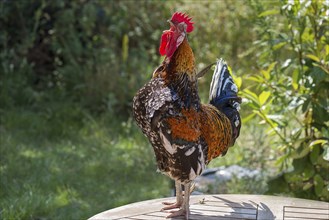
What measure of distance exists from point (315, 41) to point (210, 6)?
4367 mm

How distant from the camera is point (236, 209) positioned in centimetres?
413

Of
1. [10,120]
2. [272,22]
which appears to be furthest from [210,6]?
[272,22]

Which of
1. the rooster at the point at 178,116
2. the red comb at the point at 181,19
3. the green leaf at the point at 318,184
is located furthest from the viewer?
the green leaf at the point at 318,184

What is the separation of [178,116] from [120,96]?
4.61 metres

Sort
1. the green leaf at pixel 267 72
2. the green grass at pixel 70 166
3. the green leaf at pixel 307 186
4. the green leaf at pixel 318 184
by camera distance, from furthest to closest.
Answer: the green grass at pixel 70 166 < the green leaf at pixel 307 186 < the green leaf at pixel 318 184 < the green leaf at pixel 267 72

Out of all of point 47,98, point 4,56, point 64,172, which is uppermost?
point 4,56

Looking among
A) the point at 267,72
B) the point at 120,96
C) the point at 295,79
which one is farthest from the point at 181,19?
the point at 120,96

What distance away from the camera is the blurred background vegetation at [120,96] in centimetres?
544

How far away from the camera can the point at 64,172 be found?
270 inches

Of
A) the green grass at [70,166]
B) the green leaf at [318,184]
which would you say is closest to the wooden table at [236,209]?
the green leaf at [318,184]

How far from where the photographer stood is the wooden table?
13.2 feet

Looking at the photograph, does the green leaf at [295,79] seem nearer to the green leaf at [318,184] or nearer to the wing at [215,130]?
the green leaf at [318,184]

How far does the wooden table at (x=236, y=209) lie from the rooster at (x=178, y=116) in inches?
4.6

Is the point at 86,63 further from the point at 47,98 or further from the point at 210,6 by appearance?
the point at 210,6
